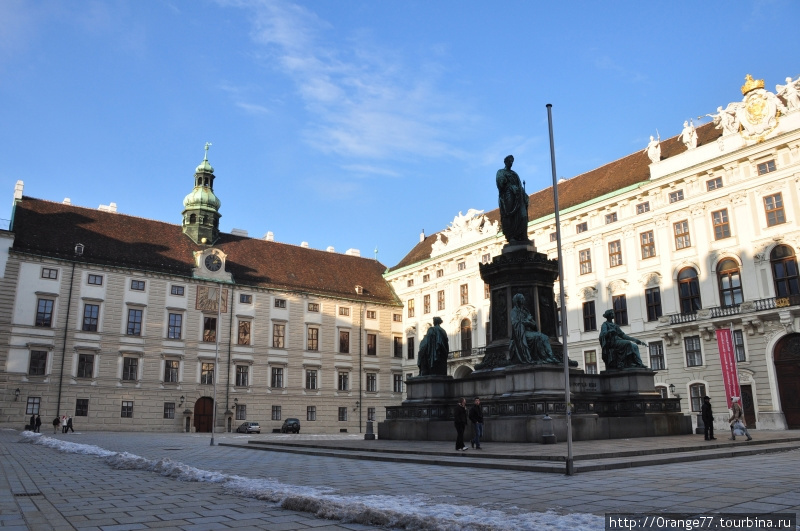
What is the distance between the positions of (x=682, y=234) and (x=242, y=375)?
35.1m

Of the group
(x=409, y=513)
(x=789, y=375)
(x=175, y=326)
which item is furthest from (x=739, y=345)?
(x=175, y=326)

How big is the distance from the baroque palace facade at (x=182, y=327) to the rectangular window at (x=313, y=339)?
92 millimetres

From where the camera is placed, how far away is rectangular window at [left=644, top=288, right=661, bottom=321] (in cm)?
4156

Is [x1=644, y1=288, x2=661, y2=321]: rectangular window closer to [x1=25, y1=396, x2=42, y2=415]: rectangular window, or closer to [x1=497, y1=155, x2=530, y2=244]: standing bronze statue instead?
[x1=497, y1=155, x2=530, y2=244]: standing bronze statue

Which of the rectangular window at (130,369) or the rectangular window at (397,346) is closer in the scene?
the rectangular window at (130,369)

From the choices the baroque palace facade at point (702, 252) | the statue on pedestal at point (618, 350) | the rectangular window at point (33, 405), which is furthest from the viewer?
the rectangular window at point (33, 405)

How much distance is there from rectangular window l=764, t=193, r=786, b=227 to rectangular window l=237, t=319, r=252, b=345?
39.1 metres

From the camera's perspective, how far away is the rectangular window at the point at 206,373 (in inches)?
2004

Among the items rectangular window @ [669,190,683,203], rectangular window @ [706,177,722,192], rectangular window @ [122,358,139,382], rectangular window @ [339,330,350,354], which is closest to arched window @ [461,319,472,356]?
rectangular window @ [339,330,350,354]

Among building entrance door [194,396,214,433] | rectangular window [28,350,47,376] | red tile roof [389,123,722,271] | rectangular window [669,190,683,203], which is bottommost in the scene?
building entrance door [194,396,214,433]

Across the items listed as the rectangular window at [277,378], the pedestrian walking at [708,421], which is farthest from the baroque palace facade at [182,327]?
the pedestrian walking at [708,421]

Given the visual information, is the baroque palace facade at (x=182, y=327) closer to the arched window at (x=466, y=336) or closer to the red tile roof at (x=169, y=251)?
the red tile roof at (x=169, y=251)

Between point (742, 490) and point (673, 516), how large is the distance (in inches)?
97.6

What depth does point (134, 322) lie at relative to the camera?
49.0 m
